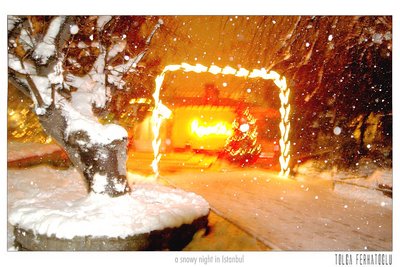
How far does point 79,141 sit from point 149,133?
2029 cm

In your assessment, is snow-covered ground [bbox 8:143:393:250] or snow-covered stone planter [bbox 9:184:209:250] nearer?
snow-covered stone planter [bbox 9:184:209:250]

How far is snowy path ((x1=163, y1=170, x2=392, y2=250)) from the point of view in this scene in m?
5.60

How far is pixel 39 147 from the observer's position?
34.5ft

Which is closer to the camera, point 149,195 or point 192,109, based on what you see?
point 149,195

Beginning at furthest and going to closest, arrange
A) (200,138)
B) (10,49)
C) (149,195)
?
(200,138) → (149,195) → (10,49)

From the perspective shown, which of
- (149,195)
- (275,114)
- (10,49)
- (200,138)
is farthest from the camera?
(200,138)

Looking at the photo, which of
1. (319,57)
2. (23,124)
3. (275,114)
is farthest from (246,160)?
(23,124)

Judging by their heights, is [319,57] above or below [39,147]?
above

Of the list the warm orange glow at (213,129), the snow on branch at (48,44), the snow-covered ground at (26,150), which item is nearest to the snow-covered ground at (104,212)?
the snow on branch at (48,44)

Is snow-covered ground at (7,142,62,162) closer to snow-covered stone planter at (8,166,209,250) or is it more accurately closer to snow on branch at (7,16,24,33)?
snow-covered stone planter at (8,166,209,250)

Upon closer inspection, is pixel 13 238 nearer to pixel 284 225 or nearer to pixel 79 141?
pixel 79 141

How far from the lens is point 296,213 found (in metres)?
7.17

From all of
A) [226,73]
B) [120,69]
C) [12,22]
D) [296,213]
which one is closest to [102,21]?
[120,69]

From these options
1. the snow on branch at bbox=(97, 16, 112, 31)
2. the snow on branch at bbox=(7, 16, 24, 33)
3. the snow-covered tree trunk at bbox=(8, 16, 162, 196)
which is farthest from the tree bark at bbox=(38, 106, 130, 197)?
the snow on branch at bbox=(97, 16, 112, 31)
